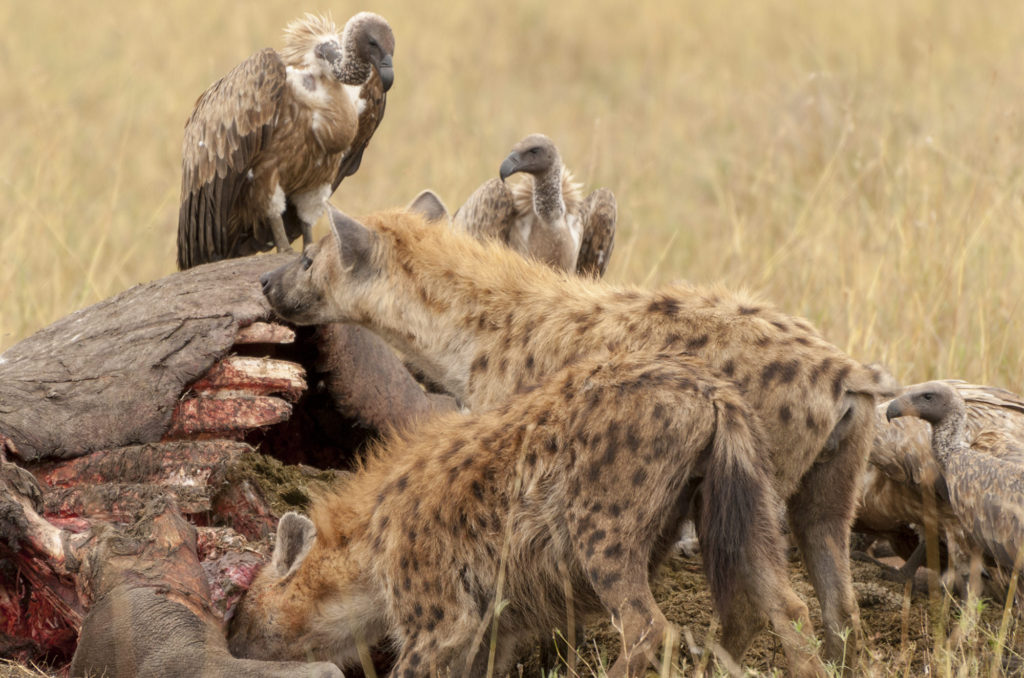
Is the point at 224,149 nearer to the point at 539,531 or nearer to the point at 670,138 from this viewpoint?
the point at 539,531

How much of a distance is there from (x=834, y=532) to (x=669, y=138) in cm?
822

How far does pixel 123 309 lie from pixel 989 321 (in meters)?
4.18

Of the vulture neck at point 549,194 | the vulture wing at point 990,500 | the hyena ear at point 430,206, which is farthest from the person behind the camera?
the vulture neck at point 549,194

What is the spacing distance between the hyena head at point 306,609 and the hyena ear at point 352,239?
1085mm

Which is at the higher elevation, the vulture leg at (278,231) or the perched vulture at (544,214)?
the perched vulture at (544,214)

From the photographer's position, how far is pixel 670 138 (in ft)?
38.9

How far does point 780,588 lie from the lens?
358 cm

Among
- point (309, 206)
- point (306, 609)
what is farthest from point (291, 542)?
point (309, 206)

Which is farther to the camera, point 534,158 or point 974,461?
point 534,158

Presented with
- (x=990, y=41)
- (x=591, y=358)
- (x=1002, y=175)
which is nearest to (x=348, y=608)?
(x=591, y=358)

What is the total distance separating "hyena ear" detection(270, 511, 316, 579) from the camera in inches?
157

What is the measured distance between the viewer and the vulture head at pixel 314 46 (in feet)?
21.2

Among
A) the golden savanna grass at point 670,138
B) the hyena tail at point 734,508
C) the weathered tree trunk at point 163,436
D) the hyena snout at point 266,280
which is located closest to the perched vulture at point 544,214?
the golden savanna grass at point 670,138

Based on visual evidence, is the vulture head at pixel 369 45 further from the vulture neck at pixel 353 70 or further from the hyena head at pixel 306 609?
the hyena head at pixel 306 609
